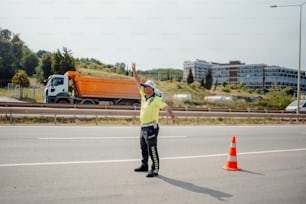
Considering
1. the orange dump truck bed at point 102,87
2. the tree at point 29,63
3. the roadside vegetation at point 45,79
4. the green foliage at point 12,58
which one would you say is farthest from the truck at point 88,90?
the tree at point 29,63

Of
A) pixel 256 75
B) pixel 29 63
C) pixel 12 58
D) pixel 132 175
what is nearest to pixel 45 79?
pixel 12 58

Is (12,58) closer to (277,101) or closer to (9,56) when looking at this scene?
(9,56)

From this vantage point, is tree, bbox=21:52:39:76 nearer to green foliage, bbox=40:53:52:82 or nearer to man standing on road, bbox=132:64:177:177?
green foliage, bbox=40:53:52:82

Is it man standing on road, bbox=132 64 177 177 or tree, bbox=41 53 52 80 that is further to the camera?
tree, bbox=41 53 52 80

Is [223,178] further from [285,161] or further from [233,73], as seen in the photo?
[233,73]

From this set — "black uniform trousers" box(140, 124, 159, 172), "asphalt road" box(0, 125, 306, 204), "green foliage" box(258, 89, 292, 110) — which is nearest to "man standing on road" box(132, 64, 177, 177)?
"black uniform trousers" box(140, 124, 159, 172)

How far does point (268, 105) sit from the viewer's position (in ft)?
155

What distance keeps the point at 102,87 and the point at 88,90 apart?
1545 millimetres

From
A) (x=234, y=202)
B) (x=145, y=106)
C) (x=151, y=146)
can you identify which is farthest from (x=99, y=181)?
(x=234, y=202)

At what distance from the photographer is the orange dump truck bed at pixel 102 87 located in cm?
3028

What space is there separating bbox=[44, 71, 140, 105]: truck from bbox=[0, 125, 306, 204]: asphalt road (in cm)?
1822

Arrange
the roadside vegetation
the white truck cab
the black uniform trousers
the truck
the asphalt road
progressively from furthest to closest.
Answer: the roadside vegetation → the truck → the white truck cab → the black uniform trousers → the asphalt road

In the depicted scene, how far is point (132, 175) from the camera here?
6121mm

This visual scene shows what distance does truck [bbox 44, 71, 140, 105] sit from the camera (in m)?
27.9
